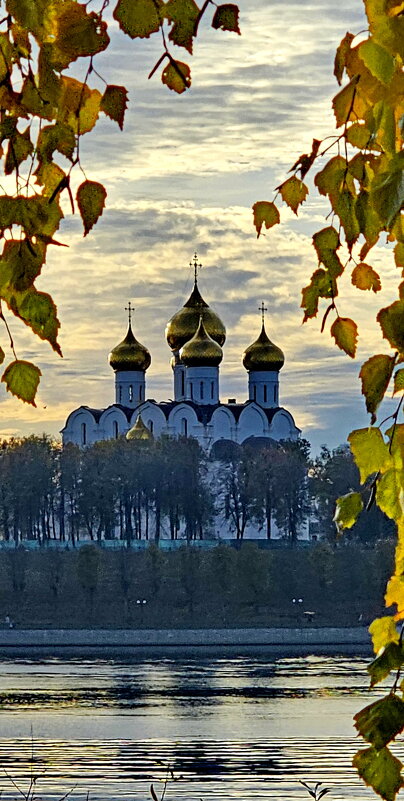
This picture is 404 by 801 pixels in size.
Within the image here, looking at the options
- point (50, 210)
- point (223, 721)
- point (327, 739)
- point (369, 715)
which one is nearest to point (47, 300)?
point (50, 210)

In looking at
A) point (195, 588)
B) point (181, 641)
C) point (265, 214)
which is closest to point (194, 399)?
point (195, 588)

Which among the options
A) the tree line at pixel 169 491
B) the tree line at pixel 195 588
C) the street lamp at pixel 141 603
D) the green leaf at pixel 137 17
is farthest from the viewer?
the tree line at pixel 169 491

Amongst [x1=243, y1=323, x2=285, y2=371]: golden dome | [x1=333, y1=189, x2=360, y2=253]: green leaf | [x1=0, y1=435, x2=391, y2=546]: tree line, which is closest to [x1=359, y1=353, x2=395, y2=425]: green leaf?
[x1=333, y1=189, x2=360, y2=253]: green leaf

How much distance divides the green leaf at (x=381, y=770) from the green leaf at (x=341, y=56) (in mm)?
523

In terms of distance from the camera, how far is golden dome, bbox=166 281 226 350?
51375mm

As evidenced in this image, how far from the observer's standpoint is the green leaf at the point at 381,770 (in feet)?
3.85

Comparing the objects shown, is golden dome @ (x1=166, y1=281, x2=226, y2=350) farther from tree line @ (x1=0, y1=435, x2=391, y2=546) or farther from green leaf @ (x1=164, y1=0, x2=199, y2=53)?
green leaf @ (x1=164, y1=0, x2=199, y2=53)

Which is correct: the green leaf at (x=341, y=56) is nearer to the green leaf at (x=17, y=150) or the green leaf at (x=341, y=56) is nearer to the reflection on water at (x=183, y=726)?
the green leaf at (x=17, y=150)

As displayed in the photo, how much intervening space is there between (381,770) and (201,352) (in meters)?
47.2

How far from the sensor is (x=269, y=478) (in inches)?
1741

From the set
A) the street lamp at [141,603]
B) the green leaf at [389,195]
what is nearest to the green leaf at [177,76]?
the green leaf at [389,195]

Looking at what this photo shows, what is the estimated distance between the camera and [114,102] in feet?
4.30

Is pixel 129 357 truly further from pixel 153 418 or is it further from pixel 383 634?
pixel 383 634

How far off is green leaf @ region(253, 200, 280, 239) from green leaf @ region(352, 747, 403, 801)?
576 millimetres
